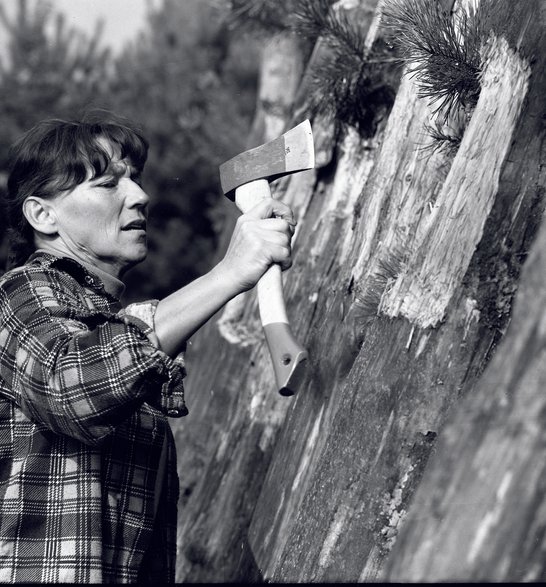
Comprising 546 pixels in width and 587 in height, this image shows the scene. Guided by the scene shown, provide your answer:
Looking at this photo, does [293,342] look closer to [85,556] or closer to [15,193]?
[85,556]

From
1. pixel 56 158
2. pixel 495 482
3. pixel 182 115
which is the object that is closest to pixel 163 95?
pixel 182 115

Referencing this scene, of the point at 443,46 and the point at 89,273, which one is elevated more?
the point at 443,46

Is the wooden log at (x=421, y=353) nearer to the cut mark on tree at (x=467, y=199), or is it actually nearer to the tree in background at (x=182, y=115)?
the cut mark on tree at (x=467, y=199)

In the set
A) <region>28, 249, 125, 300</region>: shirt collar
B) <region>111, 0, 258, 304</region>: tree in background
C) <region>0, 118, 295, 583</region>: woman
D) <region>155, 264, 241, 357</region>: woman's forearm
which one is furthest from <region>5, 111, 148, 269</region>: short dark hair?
<region>111, 0, 258, 304</region>: tree in background

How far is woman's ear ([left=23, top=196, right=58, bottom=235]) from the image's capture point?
231 cm

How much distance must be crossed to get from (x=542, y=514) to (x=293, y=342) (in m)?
0.72

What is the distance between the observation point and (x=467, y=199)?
1.99m

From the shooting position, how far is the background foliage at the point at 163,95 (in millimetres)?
13500

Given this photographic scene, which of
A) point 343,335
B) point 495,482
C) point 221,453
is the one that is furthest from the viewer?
point 221,453

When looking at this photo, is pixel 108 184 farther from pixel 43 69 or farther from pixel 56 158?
pixel 43 69

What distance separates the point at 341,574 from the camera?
1987 mm

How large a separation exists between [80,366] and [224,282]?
0.36m

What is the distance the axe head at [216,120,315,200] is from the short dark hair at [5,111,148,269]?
1.13 feet

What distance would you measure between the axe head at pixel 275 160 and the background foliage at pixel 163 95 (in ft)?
35.0
